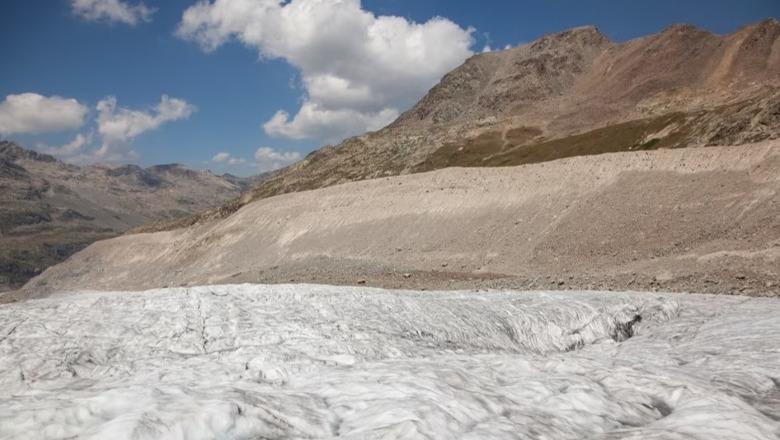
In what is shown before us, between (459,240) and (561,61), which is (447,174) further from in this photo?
(561,61)

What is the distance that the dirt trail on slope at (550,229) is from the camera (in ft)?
103

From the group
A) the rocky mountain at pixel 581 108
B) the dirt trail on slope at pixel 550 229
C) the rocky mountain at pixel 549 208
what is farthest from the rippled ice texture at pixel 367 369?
the rocky mountain at pixel 581 108

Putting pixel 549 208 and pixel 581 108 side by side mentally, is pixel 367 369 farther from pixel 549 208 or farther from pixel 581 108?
pixel 581 108

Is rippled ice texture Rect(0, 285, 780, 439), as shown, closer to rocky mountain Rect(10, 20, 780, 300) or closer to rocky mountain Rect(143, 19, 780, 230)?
rocky mountain Rect(10, 20, 780, 300)

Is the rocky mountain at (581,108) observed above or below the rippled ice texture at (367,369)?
above

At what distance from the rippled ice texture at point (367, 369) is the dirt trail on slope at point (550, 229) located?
42.6 ft

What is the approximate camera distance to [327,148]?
502ft

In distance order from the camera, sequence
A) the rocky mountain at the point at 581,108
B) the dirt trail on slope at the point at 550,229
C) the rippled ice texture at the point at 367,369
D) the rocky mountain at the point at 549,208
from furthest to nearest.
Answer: the rocky mountain at the point at 581,108 < the rocky mountain at the point at 549,208 < the dirt trail on slope at the point at 550,229 < the rippled ice texture at the point at 367,369

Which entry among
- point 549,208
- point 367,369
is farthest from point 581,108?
point 367,369

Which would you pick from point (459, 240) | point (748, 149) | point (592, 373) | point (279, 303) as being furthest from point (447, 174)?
point (592, 373)

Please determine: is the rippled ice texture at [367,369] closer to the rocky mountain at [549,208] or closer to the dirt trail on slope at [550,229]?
the dirt trail on slope at [550,229]

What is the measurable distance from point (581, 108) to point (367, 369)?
13061cm

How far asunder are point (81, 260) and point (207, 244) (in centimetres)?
Answer: 5172

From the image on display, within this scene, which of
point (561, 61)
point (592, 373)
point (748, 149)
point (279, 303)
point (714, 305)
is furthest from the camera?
point (561, 61)
